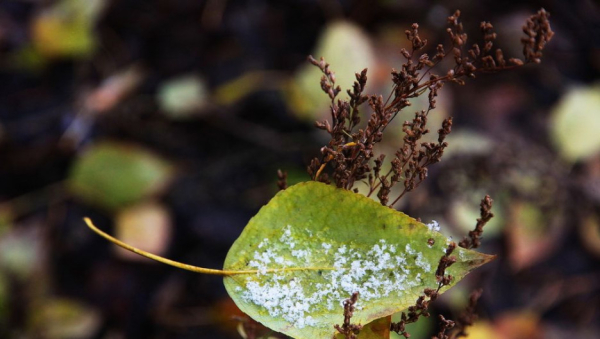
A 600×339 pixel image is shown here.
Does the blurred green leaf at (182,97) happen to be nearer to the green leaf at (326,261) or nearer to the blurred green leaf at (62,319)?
the blurred green leaf at (62,319)

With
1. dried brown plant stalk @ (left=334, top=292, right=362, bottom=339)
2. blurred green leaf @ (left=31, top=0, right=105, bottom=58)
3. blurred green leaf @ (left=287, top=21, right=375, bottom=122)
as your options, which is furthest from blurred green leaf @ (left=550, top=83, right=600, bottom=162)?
blurred green leaf @ (left=31, top=0, right=105, bottom=58)

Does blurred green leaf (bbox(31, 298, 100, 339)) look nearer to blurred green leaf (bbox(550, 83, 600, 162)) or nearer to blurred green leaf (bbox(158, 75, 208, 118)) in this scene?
blurred green leaf (bbox(158, 75, 208, 118))

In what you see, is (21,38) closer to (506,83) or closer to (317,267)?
(506,83)

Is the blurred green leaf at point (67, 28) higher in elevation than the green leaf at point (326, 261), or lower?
higher

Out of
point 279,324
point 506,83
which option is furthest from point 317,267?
point 506,83

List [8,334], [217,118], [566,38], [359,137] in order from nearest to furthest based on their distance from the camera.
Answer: [359,137]
[8,334]
[217,118]
[566,38]

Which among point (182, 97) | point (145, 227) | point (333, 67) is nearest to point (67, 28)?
point (182, 97)

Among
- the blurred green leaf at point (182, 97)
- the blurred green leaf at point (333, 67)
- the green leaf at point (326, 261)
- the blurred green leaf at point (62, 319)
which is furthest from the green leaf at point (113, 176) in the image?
the green leaf at point (326, 261)

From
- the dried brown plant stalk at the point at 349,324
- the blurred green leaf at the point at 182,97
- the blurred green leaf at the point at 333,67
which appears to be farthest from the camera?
the blurred green leaf at the point at 182,97
